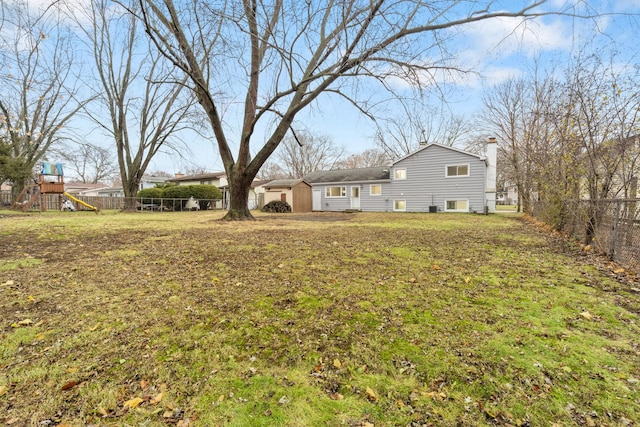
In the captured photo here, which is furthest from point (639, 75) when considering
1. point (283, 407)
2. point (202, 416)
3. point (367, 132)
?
point (202, 416)

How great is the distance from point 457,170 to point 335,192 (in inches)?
365

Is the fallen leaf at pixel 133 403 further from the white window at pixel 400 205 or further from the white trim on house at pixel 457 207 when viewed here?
the white window at pixel 400 205

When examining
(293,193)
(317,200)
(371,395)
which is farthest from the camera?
(317,200)

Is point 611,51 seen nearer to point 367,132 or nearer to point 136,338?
point 367,132

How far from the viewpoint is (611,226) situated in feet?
16.9

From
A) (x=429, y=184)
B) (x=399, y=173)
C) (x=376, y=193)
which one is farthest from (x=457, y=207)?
(x=376, y=193)

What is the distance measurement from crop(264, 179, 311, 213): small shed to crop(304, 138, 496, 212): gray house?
1.96 m

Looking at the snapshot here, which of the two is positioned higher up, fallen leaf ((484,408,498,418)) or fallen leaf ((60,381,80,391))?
fallen leaf ((60,381,80,391))

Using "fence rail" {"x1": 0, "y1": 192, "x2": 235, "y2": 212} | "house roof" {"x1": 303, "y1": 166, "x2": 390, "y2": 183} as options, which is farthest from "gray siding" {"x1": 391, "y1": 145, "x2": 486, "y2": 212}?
"fence rail" {"x1": 0, "y1": 192, "x2": 235, "y2": 212}

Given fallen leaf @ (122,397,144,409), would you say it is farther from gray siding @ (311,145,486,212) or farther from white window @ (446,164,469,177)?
white window @ (446,164,469,177)

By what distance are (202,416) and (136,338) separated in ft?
4.06

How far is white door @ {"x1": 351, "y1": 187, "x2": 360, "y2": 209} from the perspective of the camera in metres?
22.6

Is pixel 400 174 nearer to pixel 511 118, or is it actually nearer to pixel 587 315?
pixel 511 118

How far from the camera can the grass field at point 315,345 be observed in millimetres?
1739
